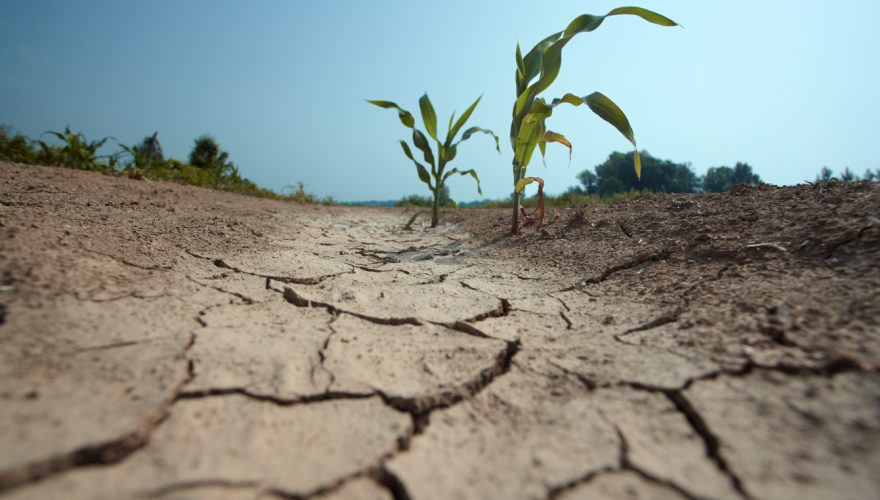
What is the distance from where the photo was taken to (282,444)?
84 centimetres

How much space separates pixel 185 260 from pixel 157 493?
1685 millimetres

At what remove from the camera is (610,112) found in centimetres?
239

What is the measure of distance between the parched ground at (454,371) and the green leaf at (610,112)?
747 mm

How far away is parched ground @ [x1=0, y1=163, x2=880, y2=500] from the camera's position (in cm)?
75

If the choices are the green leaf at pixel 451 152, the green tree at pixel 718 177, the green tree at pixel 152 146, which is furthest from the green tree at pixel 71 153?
the green tree at pixel 718 177

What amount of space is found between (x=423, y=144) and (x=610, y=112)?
202 cm

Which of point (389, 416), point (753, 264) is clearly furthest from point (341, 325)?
point (753, 264)

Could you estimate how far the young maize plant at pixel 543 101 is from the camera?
7.70 ft

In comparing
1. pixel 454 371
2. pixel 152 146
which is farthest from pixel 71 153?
pixel 454 371

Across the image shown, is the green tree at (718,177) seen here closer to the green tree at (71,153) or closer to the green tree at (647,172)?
the green tree at (647,172)

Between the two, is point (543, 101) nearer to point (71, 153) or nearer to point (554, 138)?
point (554, 138)

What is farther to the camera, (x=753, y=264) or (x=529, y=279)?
(x=529, y=279)

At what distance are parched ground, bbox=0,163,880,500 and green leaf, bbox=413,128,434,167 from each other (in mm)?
2135

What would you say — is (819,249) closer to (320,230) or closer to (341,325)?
(341,325)
